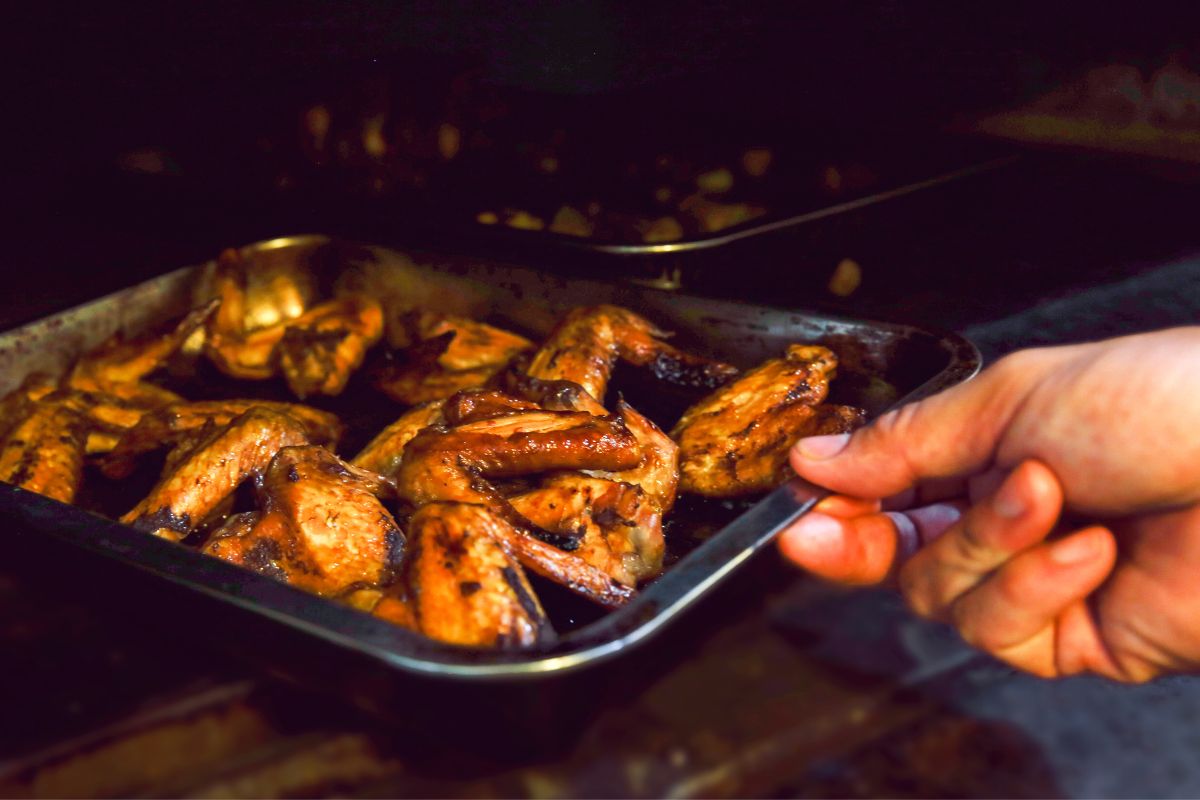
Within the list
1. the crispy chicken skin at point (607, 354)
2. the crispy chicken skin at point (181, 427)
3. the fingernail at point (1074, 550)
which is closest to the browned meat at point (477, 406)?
the crispy chicken skin at point (607, 354)

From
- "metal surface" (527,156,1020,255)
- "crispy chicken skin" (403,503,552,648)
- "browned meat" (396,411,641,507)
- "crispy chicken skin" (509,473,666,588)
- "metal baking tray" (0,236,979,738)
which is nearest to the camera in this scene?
"metal baking tray" (0,236,979,738)

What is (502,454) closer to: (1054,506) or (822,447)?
(822,447)

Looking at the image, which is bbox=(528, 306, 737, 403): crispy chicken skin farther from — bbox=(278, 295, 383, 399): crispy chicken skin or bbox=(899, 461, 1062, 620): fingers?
bbox=(899, 461, 1062, 620): fingers

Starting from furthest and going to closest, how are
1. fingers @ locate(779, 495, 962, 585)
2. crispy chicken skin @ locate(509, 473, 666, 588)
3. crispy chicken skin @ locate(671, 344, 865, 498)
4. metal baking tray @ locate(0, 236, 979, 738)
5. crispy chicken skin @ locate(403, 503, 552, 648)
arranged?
crispy chicken skin @ locate(671, 344, 865, 498) → crispy chicken skin @ locate(509, 473, 666, 588) → fingers @ locate(779, 495, 962, 585) → crispy chicken skin @ locate(403, 503, 552, 648) → metal baking tray @ locate(0, 236, 979, 738)

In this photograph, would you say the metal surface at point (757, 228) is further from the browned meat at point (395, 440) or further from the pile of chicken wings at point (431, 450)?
the browned meat at point (395, 440)

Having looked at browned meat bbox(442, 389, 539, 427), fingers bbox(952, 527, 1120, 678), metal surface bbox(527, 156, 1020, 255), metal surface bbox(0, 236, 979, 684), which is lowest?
fingers bbox(952, 527, 1120, 678)

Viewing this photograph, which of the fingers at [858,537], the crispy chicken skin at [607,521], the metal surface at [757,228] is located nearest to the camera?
the fingers at [858,537]

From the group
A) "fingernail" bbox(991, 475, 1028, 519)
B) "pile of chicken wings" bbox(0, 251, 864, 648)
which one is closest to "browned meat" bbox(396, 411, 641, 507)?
"pile of chicken wings" bbox(0, 251, 864, 648)

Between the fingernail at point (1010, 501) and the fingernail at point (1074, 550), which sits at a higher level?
the fingernail at point (1010, 501)
